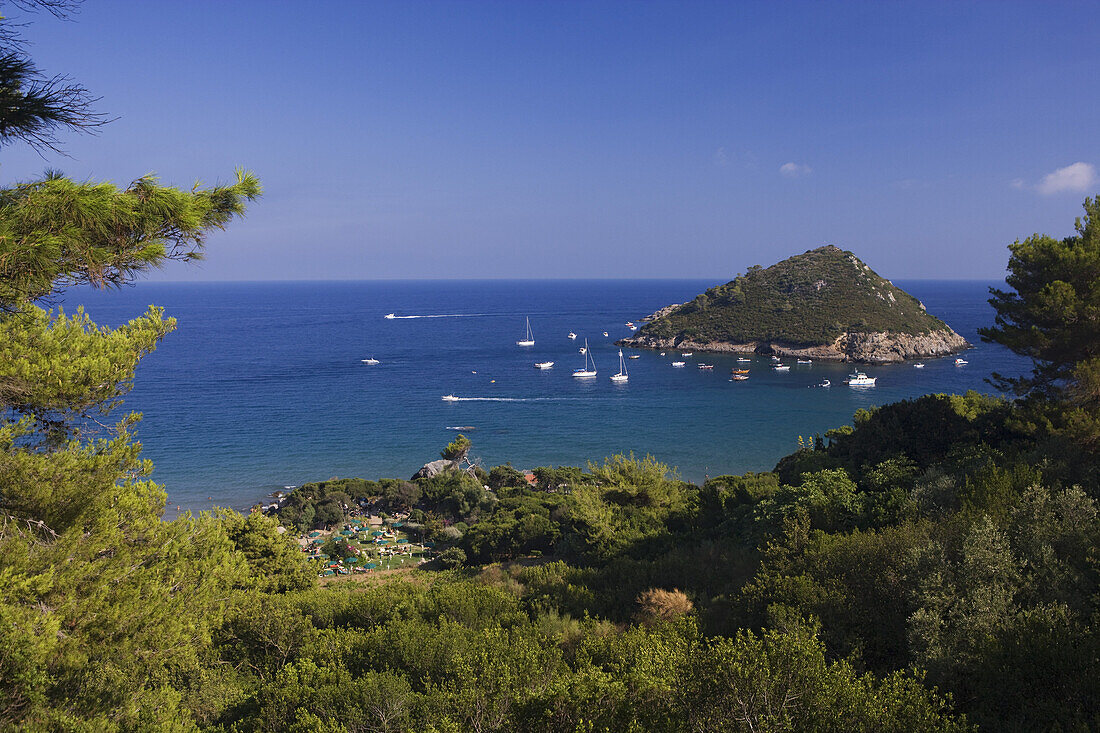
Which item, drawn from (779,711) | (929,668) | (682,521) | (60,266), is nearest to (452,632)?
(779,711)

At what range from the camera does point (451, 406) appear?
175 feet

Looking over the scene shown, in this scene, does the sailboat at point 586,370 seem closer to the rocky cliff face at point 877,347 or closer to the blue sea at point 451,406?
the blue sea at point 451,406

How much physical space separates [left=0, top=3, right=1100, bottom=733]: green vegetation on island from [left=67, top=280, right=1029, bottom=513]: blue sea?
12.2 m

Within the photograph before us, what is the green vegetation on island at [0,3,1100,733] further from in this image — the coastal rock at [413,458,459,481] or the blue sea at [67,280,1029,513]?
the coastal rock at [413,458,459,481]

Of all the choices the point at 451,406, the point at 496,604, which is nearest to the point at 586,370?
the point at 451,406

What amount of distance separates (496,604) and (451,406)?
143ft

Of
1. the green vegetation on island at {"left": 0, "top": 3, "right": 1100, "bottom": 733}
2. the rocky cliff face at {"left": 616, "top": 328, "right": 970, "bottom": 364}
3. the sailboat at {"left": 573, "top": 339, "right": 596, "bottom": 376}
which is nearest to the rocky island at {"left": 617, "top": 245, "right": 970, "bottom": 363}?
the rocky cliff face at {"left": 616, "top": 328, "right": 970, "bottom": 364}

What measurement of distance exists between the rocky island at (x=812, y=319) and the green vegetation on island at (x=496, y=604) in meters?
68.4

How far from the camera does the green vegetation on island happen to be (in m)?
5.31

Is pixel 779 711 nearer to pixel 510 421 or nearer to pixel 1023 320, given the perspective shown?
pixel 1023 320

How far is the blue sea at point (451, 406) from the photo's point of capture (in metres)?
38.6

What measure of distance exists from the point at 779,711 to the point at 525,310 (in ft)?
488

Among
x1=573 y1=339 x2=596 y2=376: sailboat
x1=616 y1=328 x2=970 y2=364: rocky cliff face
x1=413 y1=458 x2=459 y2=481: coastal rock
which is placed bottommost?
x1=413 y1=458 x2=459 y2=481: coastal rock

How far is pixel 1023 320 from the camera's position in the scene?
1466 centimetres
